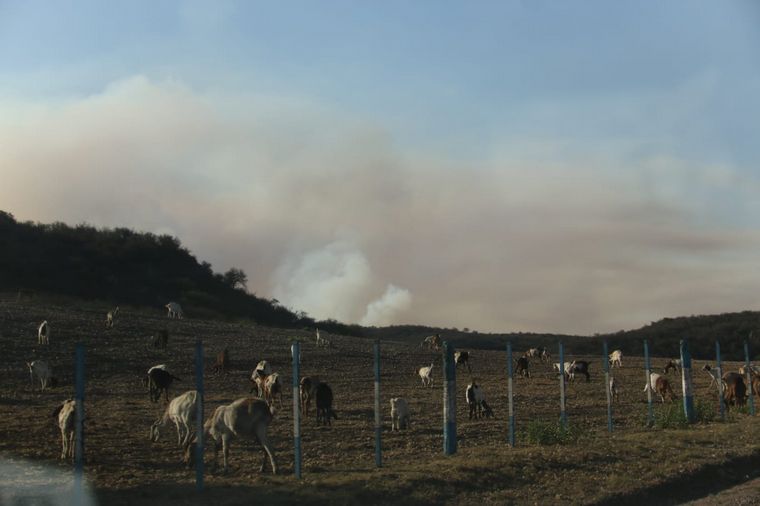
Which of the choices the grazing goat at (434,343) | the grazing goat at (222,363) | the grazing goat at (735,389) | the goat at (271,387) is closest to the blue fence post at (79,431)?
the goat at (271,387)

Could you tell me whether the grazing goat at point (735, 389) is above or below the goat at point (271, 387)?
below

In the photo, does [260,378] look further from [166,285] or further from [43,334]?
[166,285]

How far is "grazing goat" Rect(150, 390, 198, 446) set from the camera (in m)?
18.2

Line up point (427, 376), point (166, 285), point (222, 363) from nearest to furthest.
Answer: point (427, 376) < point (222, 363) < point (166, 285)

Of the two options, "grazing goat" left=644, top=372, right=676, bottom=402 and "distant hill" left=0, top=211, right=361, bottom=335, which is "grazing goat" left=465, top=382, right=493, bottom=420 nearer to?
"grazing goat" left=644, top=372, right=676, bottom=402

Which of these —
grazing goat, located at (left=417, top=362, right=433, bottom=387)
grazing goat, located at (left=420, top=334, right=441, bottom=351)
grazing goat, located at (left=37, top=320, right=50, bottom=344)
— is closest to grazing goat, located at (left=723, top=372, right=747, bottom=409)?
grazing goat, located at (left=417, top=362, right=433, bottom=387)

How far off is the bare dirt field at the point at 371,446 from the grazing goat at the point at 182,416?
28cm

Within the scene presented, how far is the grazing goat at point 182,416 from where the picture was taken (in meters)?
18.2

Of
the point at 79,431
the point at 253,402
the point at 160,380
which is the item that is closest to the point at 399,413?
the point at 253,402

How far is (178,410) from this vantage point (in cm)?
1830

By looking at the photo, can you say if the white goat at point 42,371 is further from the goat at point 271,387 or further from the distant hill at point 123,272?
the distant hill at point 123,272

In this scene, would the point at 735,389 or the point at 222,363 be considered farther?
the point at 222,363

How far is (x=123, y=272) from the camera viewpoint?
81750mm

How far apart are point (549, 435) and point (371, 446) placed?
3715 mm
